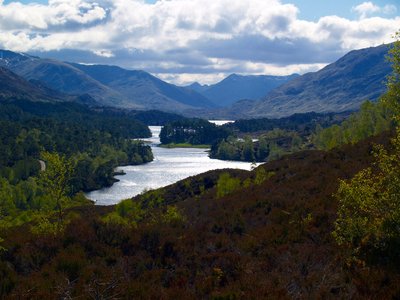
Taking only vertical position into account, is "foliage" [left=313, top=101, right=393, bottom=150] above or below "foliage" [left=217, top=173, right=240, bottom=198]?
above

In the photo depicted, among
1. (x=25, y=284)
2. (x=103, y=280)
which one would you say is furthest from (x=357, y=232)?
(x=25, y=284)

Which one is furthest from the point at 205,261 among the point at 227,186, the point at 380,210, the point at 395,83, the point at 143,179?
the point at 143,179

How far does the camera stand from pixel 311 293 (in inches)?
602

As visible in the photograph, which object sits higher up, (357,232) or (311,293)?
(357,232)

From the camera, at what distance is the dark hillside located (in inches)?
611

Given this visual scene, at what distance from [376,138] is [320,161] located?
29.9 ft

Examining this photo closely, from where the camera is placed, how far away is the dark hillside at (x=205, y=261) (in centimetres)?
1553

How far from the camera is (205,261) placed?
20.0 metres

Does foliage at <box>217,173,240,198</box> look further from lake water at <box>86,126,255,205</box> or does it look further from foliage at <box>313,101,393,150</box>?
lake water at <box>86,126,255,205</box>

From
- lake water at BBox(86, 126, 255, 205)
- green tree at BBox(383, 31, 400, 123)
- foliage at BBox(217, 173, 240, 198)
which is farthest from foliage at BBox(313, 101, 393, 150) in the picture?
green tree at BBox(383, 31, 400, 123)

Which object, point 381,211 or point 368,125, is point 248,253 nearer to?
point 381,211

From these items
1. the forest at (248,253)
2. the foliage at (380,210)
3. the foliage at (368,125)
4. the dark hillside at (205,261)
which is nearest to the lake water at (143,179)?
the foliage at (368,125)

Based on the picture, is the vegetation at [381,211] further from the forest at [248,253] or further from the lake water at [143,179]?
the lake water at [143,179]

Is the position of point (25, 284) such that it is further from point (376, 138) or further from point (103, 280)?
point (376, 138)
